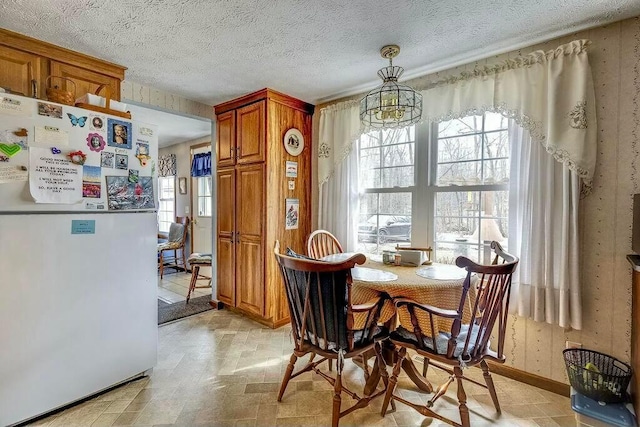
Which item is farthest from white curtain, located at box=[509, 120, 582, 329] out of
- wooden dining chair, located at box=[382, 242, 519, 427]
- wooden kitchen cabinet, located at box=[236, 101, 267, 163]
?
wooden kitchen cabinet, located at box=[236, 101, 267, 163]

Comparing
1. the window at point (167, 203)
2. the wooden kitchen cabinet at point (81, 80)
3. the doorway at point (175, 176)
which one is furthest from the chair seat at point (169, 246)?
the wooden kitchen cabinet at point (81, 80)

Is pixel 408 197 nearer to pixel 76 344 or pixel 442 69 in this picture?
pixel 442 69

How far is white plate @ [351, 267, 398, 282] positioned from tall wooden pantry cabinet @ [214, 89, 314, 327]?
1227 mm

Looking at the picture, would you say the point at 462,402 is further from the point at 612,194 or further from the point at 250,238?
the point at 250,238

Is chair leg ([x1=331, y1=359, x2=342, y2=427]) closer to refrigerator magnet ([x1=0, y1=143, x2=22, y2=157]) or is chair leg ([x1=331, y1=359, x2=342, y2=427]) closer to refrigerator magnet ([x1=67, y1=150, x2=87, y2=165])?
refrigerator magnet ([x1=67, y1=150, x2=87, y2=165])

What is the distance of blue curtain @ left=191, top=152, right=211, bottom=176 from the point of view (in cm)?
488

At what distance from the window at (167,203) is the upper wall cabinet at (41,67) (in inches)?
141

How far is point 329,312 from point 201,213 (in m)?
4.24

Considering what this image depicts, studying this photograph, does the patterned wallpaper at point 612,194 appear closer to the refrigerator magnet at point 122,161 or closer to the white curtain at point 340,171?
the white curtain at point 340,171

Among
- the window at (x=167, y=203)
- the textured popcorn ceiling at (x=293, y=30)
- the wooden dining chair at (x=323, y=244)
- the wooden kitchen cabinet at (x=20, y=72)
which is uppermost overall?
the textured popcorn ceiling at (x=293, y=30)

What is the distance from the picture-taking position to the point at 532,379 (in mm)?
2129

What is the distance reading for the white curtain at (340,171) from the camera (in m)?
3.03

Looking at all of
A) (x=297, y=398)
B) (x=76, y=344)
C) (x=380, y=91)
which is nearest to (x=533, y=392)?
(x=297, y=398)

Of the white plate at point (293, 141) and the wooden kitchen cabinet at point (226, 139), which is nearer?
the white plate at point (293, 141)
